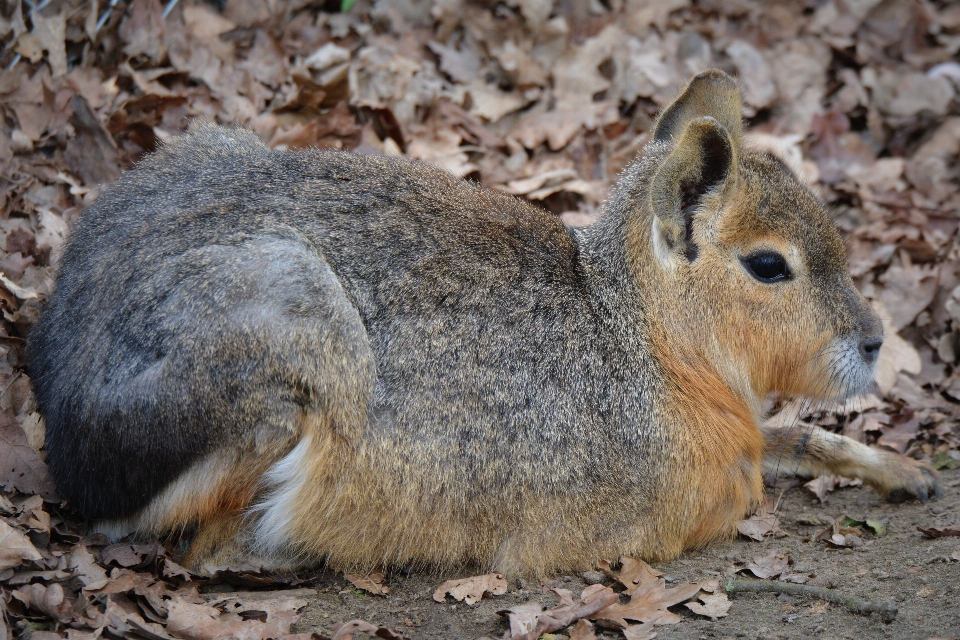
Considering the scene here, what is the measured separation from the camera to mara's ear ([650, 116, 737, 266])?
169 inches

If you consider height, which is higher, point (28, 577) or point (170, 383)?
point (170, 383)

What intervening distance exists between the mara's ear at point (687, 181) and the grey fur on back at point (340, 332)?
28cm

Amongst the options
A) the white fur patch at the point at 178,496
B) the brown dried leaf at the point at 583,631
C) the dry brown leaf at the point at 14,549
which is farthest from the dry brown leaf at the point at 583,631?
the dry brown leaf at the point at 14,549

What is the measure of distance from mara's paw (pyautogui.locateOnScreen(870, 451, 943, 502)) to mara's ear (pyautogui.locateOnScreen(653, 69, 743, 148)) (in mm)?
1972

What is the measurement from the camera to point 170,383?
154 inches

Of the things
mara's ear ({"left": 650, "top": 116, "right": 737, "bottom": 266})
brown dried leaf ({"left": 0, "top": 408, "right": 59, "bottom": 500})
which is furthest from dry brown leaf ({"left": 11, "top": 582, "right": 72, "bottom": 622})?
mara's ear ({"left": 650, "top": 116, "right": 737, "bottom": 266})

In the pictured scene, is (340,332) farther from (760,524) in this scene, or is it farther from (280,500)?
(760,524)

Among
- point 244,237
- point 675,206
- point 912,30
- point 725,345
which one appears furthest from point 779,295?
point 912,30

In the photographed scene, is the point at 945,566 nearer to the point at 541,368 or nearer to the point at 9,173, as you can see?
the point at 541,368

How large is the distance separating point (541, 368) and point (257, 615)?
1617mm

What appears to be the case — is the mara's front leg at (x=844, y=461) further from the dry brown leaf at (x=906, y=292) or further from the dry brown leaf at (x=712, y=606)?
the dry brown leaf at (x=906, y=292)

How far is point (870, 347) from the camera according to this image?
4.57 m

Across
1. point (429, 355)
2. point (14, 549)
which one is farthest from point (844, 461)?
point (14, 549)

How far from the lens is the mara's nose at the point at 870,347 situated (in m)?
4.55
